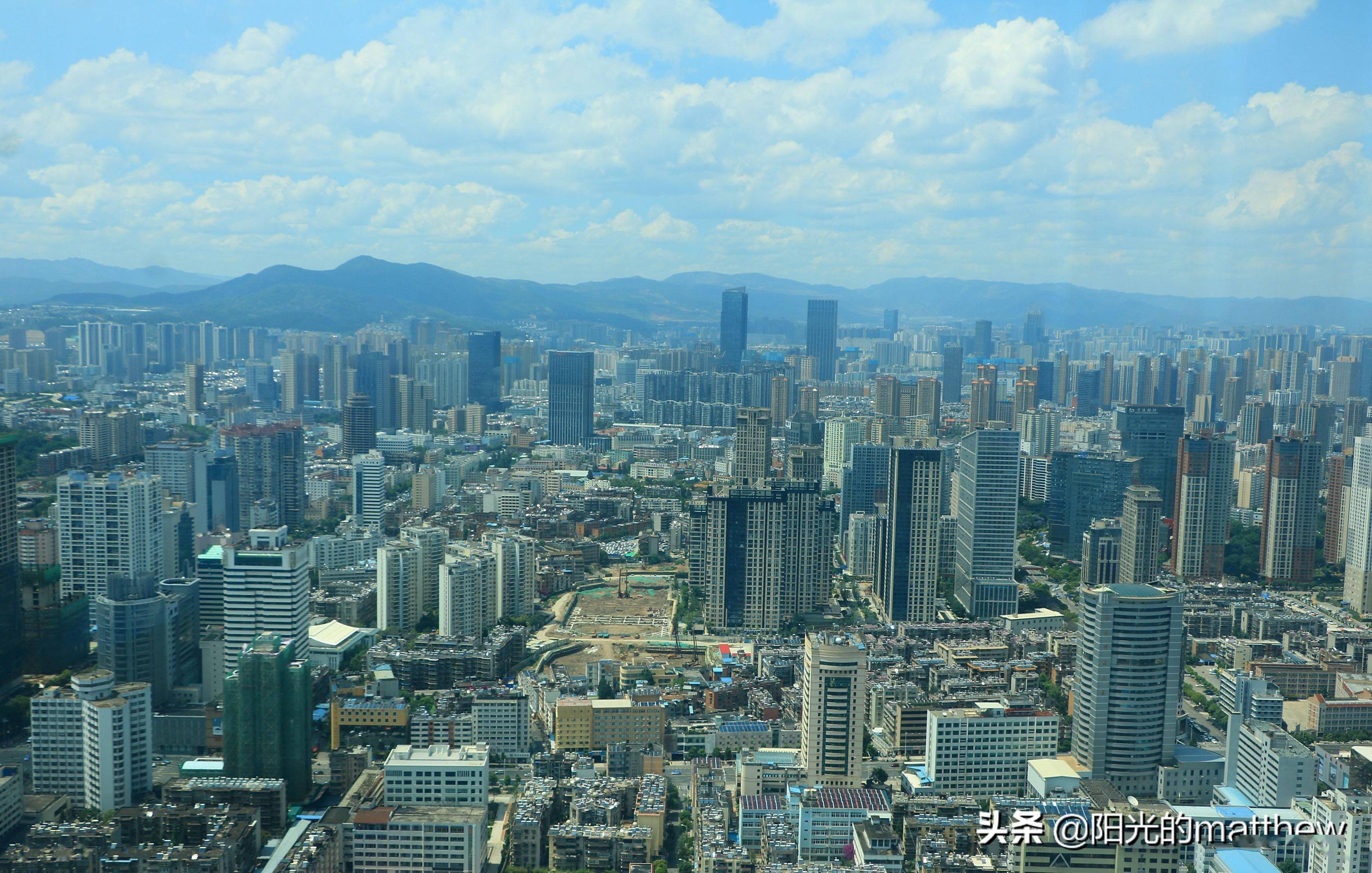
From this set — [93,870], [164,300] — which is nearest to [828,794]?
[93,870]

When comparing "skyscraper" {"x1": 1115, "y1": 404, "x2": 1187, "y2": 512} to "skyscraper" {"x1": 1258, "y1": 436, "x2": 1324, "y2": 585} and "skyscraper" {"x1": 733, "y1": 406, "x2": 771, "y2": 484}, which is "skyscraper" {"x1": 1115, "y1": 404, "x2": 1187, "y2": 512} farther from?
"skyscraper" {"x1": 733, "y1": 406, "x2": 771, "y2": 484}

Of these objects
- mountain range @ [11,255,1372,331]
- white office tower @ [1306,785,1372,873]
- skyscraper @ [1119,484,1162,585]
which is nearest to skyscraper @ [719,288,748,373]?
mountain range @ [11,255,1372,331]

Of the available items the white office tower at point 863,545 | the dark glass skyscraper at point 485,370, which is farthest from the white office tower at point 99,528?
the dark glass skyscraper at point 485,370

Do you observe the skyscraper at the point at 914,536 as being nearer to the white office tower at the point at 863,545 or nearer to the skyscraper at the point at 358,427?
the white office tower at the point at 863,545

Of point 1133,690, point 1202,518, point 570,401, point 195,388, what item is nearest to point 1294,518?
point 1202,518

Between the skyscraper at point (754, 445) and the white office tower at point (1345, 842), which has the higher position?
the skyscraper at point (754, 445)

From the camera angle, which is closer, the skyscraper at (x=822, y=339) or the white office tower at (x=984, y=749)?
the white office tower at (x=984, y=749)
